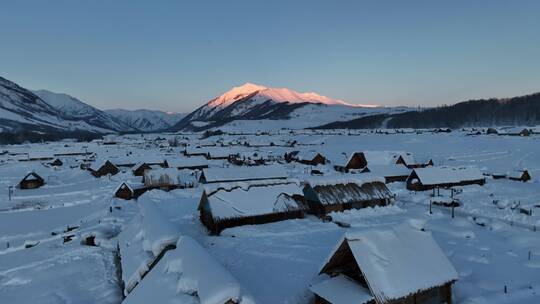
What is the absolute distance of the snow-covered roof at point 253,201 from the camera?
75.1 ft

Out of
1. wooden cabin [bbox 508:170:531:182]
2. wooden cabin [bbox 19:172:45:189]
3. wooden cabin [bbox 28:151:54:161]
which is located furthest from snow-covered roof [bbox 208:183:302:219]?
wooden cabin [bbox 28:151:54:161]

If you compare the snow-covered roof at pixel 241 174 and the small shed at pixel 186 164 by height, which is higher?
the snow-covered roof at pixel 241 174

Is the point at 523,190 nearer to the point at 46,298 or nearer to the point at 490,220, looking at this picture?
the point at 490,220

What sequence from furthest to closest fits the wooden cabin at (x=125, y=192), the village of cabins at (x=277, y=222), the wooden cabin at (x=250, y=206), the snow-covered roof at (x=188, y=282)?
1. the wooden cabin at (x=125, y=192)
2. the wooden cabin at (x=250, y=206)
3. the village of cabins at (x=277, y=222)
4. the snow-covered roof at (x=188, y=282)

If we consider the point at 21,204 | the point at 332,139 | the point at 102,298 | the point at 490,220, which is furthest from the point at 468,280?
the point at 332,139

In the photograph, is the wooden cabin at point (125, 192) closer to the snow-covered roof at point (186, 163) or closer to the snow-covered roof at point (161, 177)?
the snow-covered roof at point (161, 177)

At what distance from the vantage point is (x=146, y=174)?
3981cm

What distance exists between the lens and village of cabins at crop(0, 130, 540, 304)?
461 inches

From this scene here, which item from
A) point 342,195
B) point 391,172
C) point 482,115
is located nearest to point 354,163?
point 391,172

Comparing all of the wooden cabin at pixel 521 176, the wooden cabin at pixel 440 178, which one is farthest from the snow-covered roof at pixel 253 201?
the wooden cabin at pixel 521 176

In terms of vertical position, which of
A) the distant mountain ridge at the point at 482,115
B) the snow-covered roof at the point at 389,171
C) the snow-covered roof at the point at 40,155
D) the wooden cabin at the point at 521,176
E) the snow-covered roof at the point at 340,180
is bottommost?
the wooden cabin at the point at 521,176

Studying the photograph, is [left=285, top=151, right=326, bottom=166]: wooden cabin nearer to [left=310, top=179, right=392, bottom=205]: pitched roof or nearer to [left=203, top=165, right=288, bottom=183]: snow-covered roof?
[left=203, top=165, right=288, bottom=183]: snow-covered roof

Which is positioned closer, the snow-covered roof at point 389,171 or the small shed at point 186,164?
the snow-covered roof at point 389,171

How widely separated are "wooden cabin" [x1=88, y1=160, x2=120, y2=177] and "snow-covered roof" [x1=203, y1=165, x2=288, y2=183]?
82.4ft
